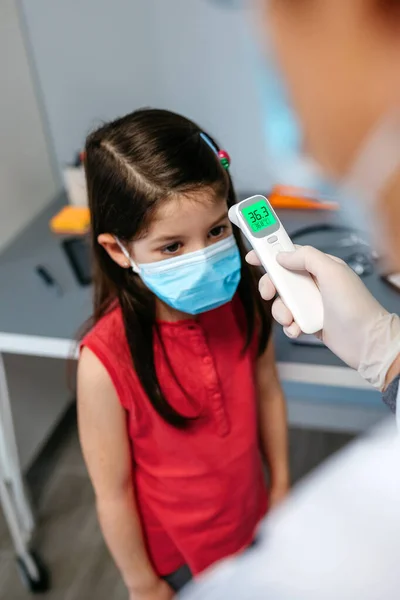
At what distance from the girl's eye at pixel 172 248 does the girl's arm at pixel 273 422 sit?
0.26 m

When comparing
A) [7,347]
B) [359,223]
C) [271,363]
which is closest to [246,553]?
[359,223]

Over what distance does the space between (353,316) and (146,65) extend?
1033 millimetres

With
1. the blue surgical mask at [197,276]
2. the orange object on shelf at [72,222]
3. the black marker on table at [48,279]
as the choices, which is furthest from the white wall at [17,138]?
the blue surgical mask at [197,276]

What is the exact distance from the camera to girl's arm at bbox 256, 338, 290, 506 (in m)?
0.96

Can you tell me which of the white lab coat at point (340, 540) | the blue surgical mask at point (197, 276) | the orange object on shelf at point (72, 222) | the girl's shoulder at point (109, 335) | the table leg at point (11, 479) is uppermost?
the white lab coat at point (340, 540)

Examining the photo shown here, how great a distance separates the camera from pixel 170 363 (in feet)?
2.81

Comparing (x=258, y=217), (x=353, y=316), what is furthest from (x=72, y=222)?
(x=353, y=316)

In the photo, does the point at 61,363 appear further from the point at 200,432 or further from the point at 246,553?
the point at 246,553

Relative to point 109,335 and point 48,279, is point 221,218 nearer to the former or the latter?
point 109,335

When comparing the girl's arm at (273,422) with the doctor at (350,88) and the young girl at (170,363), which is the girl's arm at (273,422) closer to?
the young girl at (170,363)

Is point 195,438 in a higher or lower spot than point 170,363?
lower

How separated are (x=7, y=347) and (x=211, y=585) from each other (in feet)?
2.72

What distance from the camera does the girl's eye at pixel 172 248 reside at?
2.51 ft

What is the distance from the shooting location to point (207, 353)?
0.86 metres
